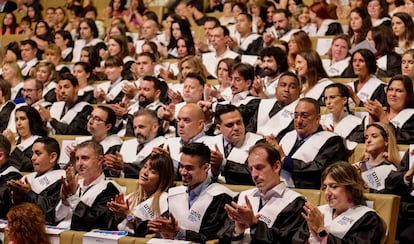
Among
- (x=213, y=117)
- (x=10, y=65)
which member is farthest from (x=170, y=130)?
(x=10, y=65)

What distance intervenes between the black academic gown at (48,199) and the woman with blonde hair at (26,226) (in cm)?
132

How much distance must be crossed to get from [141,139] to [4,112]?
7.05 ft

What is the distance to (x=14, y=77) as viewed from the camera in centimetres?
963

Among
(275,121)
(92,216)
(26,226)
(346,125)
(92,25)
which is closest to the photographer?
(26,226)

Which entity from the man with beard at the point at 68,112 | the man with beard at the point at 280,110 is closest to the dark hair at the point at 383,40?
the man with beard at the point at 280,110

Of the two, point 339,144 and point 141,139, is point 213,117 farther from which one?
point 339,144

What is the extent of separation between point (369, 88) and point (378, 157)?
1.65 m

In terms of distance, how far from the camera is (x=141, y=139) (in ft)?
23.3

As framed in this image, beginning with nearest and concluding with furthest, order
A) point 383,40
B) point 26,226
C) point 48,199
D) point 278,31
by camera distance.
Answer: point 26,226
point 48,199
point 383,40
point 278,31

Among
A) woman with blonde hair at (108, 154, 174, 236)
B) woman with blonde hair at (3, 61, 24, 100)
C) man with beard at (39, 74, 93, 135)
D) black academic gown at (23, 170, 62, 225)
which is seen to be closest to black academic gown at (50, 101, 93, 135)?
man with beard at (39, 74, 93, 135)

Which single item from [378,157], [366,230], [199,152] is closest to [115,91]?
[199,152]

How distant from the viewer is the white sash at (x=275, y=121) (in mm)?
7020

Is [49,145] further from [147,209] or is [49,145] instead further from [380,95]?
[380,95]

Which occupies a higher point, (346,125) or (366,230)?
(346,125)
